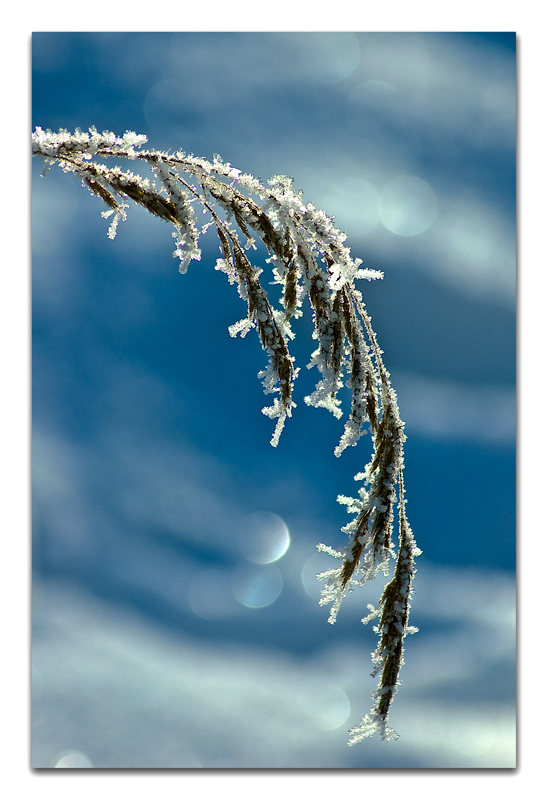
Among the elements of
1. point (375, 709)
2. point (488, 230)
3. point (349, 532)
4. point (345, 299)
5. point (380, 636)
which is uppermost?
point (488, 230)

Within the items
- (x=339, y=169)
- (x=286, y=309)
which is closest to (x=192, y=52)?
(x=339, y=169)

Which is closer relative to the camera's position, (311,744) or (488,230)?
(311,744)

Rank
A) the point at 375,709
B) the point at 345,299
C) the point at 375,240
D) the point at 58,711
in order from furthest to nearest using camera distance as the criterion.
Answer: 1. the point at 375,240
2. the point at 58,711
3. the point at 375,709
4. the point at 345,299
